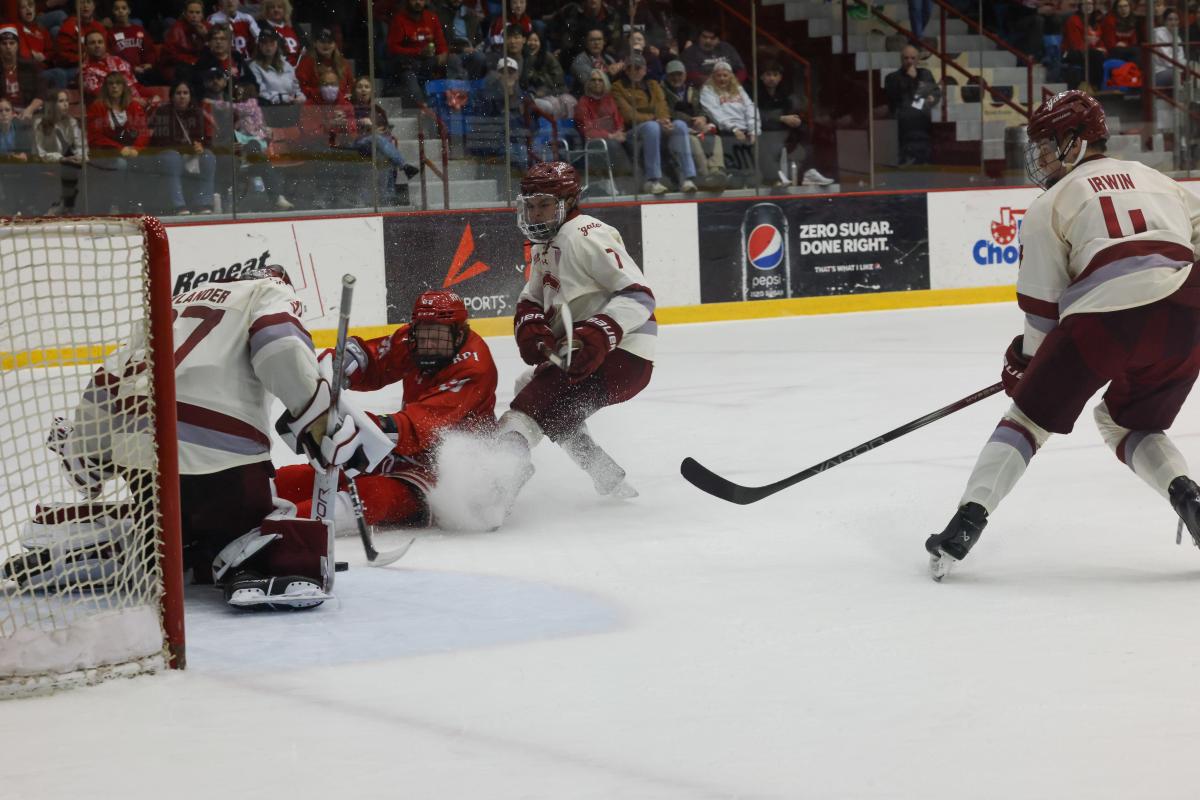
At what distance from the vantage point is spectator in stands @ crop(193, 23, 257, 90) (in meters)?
8.73

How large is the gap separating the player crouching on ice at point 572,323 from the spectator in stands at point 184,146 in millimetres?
4190

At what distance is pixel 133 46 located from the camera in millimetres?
8633

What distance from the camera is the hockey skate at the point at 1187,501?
354 cm

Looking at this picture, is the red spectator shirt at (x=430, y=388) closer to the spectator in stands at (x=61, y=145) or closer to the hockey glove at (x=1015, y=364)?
the hockey glove at (x=1015, y=364)

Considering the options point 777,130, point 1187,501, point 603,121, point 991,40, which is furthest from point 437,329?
point 991,40

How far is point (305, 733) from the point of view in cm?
259

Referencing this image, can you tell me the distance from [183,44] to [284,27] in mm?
637

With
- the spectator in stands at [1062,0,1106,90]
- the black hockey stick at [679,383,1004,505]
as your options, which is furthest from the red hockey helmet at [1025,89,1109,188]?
the spectator in stands at [1062,0,1106,90]

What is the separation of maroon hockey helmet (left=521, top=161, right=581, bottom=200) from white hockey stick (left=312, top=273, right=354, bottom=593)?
4.15 feet

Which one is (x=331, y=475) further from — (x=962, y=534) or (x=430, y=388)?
(x=962, y=534)

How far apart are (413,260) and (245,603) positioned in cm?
577

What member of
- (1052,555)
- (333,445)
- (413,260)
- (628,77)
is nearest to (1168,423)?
(1052,555)

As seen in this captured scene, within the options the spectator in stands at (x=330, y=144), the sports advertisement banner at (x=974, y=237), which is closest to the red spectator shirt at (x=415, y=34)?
the spectator in stands at (x=330, y=144)

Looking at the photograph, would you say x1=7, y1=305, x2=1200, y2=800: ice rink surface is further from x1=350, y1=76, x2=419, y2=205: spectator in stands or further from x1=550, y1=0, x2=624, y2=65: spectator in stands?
x1=550, y1=0, x2=624, y2=65: spectator in stands
